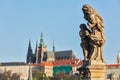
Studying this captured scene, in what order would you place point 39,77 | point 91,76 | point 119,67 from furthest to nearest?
point 119,67
point 39,77
point 91,76

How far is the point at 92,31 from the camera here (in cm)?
1155

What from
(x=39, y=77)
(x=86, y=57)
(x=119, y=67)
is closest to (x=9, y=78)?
(x=39, y=77)

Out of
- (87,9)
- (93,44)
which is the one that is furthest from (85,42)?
(87,9)

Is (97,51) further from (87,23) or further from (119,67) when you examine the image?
(119,67)

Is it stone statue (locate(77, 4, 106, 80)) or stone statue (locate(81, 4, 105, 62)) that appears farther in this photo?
stone statue (locate(81, 4, 105, 62))

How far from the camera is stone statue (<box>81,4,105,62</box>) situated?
1137cm

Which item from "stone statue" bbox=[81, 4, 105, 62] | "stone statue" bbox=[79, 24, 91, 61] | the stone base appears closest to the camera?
the stone base

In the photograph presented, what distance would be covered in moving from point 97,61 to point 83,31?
0.82m

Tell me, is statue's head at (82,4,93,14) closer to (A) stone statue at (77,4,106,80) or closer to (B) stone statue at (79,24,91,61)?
(A) stone statue at (77,4,106,80)

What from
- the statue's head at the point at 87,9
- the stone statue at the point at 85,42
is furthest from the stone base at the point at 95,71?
the statue's head at the point at 87,9

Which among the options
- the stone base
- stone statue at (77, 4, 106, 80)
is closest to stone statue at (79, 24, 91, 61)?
stone statue at (77, 4, 106, 80)

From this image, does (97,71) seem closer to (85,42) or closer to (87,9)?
(85,42)

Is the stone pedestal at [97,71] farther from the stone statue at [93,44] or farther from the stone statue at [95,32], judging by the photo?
the stone statue at [95,32]

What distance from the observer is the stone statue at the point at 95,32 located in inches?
448
